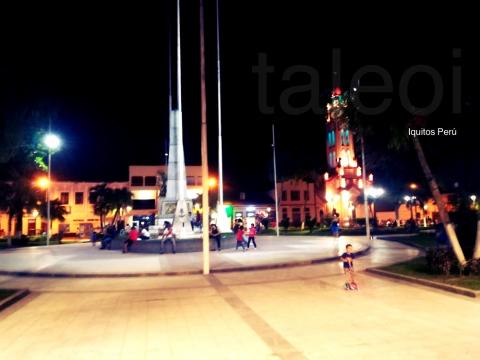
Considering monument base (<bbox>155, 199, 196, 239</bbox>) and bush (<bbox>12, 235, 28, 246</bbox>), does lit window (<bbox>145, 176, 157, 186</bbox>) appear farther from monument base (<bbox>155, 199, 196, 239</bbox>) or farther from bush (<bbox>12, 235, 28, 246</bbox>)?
monument base (<bbox>155, 199, 196, 239</bbox>)

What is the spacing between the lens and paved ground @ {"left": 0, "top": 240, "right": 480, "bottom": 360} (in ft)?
19.2

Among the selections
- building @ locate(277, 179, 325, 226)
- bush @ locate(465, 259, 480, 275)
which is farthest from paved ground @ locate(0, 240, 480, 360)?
building @ locate(277, 179, 325, 226)

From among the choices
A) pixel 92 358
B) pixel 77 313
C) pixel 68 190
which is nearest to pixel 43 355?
pixel 92 358

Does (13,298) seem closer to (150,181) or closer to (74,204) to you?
(74,204)

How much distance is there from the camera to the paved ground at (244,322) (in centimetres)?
584

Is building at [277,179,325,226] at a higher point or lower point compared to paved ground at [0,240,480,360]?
higher

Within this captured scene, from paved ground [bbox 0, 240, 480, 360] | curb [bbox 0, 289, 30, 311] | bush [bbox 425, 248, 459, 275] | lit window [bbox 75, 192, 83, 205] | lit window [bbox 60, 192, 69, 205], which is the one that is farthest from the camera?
lit window [bbox 75, 192, 83, 205]

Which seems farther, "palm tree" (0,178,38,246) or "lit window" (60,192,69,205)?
"lit window" (60,192,69,205)

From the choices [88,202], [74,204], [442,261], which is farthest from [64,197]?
[442,261]

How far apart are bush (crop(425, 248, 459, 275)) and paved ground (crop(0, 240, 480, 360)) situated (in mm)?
1553

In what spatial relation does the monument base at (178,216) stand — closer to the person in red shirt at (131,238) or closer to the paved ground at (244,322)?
the person in red shirt at (131,238)

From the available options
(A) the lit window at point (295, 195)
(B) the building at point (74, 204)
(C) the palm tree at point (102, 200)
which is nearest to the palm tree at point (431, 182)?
(C) the palm tree at point (102, 200)

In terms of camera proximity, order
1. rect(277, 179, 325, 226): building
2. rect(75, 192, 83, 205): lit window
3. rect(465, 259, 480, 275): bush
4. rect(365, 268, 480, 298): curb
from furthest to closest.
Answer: rect(277, 179, 325, 226): building
rect(75, 192, 83, 205): lit window
rect(465, 259, 480, 275): bush
rect(365, 268, 480, 298): curb

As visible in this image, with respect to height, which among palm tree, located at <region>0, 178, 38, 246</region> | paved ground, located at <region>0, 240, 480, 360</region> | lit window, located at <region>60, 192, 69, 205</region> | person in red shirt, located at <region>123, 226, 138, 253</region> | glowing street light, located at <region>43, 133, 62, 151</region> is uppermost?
glowing street light, located at <region>43, 133, 62, 151</region>
